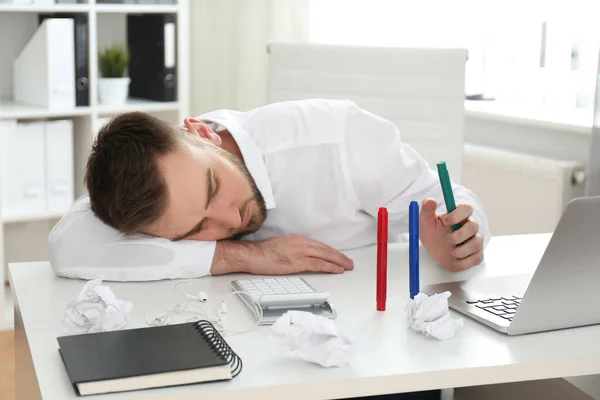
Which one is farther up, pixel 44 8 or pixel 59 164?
pixel 44 8

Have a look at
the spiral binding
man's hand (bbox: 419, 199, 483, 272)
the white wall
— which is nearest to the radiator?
the white wall

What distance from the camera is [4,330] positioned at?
9.55 feet

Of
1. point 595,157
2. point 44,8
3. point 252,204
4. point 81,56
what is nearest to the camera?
point 252,204

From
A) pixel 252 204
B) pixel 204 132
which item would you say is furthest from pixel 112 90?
pixel 252 204

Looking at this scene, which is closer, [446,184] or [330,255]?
[446,184]

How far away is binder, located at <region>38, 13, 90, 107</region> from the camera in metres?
2.89

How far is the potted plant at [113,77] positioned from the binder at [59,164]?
6.6 inches

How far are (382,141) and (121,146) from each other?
1.79 feet

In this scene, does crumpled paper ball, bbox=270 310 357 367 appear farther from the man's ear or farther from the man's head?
the man's ear

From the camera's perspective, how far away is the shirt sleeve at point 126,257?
55.1 inches

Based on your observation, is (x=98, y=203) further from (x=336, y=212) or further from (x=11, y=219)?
(x=11, y=219)

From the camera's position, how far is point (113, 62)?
303 centimetres

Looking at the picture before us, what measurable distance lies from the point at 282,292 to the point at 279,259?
21cm

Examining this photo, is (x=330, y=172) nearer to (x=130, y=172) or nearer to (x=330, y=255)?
(x=330, y=255)
